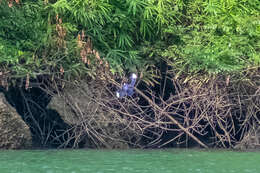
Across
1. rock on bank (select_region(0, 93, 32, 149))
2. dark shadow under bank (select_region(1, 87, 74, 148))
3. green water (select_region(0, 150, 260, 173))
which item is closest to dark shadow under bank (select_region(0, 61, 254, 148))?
dark shadow under bank (select_region(1, 87, 74, 148))

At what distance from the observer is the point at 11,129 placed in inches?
326

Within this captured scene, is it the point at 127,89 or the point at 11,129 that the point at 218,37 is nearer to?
the point at 127,89

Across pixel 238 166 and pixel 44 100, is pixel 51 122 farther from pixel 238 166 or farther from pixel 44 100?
pixel 238 166

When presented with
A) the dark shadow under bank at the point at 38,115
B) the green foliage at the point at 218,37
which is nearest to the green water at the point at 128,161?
the dark shadow under bank at the point at 38,115

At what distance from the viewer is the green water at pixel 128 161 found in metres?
6.11

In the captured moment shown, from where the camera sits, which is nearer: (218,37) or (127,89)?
(218,37)

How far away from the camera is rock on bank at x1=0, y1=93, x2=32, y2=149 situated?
8.18 metres

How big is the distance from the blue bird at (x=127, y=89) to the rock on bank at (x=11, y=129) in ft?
4.97

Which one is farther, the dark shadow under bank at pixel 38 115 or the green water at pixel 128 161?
the dark shadow under bank at pixel 38 115

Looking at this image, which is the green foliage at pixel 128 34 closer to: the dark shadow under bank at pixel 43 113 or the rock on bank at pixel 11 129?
the rock on bank at pixel 11 129

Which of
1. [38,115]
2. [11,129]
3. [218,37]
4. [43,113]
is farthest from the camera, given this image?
[38,115]

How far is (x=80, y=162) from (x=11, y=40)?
2.42 metres

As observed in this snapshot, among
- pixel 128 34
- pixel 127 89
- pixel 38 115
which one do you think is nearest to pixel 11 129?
pixel 38 115

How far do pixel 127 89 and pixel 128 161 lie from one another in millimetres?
2166
